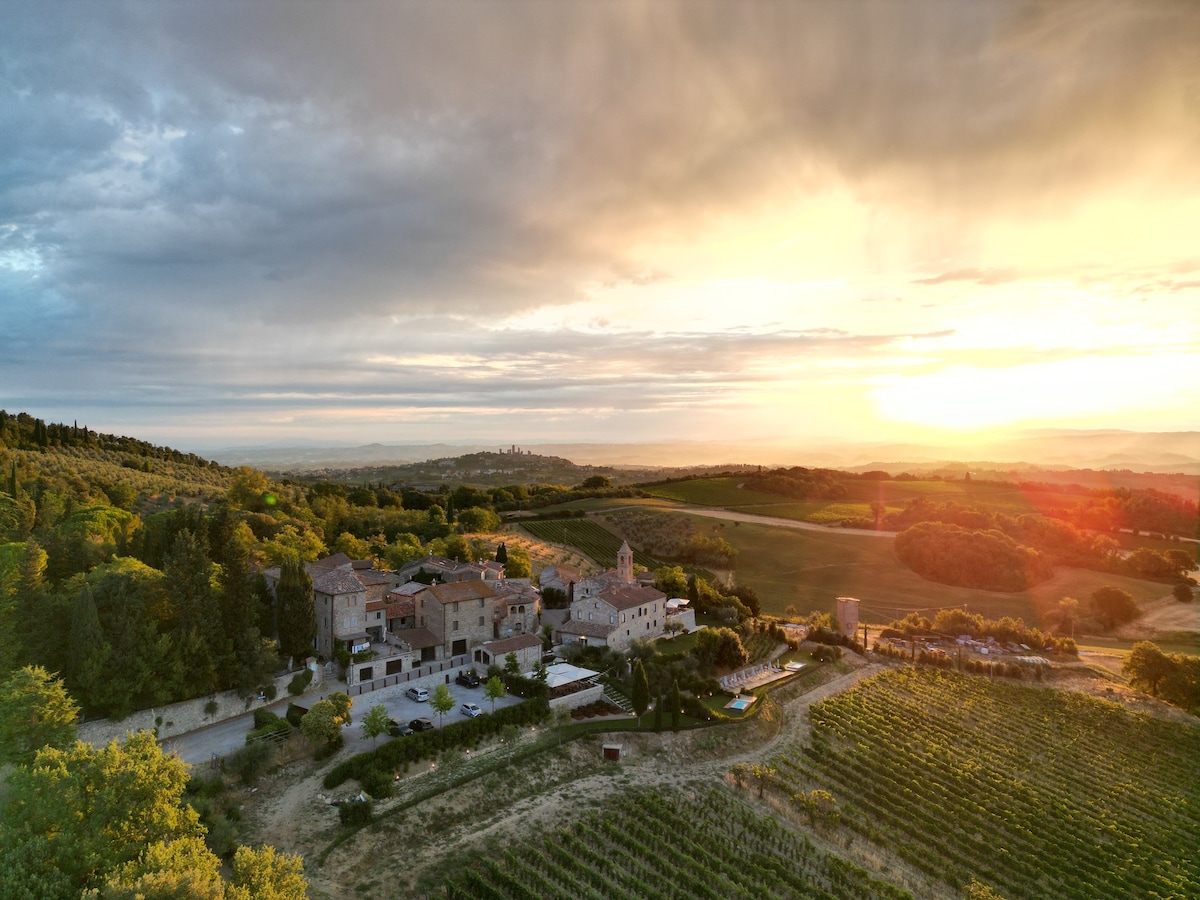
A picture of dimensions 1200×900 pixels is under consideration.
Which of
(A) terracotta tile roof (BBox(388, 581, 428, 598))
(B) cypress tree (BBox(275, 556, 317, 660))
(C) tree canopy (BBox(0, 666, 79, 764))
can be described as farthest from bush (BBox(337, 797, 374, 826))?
(A) terracotta tile roof (BBox(388, 581, 428, 598))


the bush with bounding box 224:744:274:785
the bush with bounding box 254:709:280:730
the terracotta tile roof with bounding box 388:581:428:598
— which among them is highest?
the terracotta tile roof with bounding box 388:581:428:598

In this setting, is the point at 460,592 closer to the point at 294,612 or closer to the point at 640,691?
the point at 294,612

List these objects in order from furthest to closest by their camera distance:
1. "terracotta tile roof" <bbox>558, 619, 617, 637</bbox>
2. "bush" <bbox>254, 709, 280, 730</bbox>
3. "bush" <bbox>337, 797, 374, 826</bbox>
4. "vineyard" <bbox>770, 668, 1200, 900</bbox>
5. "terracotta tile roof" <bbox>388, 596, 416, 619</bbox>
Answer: "terracotta tile roof" <bbox>558, 619, 617, 637</bbox> < "terracotta tile roof" <bbox>388, 596, 416, 619</bbox> < "bush" <bbox>254, 709, 280, 730</bbox> < "vineyard" <bbox>770, 668, 1200, 900</bbox> < "bush" <bbox>337, 797, 374, 826</bbox>

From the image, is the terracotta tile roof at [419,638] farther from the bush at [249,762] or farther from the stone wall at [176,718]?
the bush at [249,762]

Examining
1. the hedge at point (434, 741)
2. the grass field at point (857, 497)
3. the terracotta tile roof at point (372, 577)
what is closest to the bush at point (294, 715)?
the hedge at point (434, 741)

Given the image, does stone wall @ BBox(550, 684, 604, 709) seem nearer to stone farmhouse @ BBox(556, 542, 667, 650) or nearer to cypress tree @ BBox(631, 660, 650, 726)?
cypress tree @ BBox(631, 660, 650, 726)

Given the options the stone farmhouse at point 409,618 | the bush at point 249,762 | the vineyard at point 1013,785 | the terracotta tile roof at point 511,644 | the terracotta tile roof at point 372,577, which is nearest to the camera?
the bush at point 249,762
